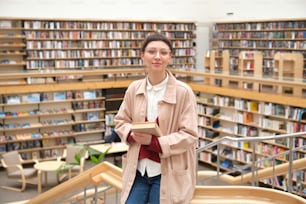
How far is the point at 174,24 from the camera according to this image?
1402 centimetres

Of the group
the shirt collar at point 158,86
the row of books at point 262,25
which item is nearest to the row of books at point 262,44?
the row of books at point 262,25

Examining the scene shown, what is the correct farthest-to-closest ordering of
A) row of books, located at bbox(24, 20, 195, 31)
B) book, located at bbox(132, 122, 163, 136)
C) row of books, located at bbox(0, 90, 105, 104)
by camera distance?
row of books, located at bbox(24, 20, 195, 31)
row of books, located at bbox(0, 90, 105, 104)
book, located at bbox(132, 122, 163, 136)

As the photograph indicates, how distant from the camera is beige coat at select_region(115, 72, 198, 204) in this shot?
1.93 meters

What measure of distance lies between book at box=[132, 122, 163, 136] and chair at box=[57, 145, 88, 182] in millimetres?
7135

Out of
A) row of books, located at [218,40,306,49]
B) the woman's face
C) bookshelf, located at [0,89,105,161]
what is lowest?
bookshelf, located at [0,89,105,161]

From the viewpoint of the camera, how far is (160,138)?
191 cm

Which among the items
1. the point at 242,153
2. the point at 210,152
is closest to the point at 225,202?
the point at 242,153

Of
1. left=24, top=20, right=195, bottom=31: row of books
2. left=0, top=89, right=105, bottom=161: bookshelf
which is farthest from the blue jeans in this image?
left=24, top=20, right=195, bottom=31: row of books

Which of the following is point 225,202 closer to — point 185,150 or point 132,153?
point 185,150

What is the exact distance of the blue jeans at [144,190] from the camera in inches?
79.6

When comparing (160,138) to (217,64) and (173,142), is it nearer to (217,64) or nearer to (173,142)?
(173,142)

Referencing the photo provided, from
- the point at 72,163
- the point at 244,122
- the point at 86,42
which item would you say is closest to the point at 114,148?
the point at 72,163

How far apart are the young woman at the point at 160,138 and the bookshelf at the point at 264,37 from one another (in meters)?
10.2

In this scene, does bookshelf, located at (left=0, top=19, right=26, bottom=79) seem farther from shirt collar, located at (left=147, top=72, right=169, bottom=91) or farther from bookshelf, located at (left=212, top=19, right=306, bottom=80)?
shirt collar, located at (left=147, top=72, right=169, bottom=91)
